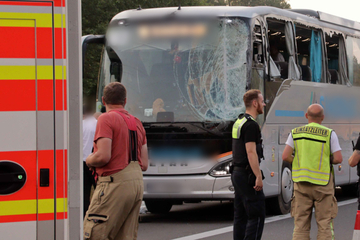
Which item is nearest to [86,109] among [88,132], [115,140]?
[88,132]

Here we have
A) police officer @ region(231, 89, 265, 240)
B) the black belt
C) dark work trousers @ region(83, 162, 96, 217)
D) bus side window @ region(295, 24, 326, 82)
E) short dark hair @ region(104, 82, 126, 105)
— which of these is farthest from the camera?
bus side window @ region(295, 24, 326, 82)

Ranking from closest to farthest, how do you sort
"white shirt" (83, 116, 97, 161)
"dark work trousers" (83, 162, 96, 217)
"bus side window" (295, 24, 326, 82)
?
"white shirt" (83, 116, 97, 161) < "dark work trousers" (83, 162, 96, 217) < "bus side window" (295, 24, 326, 82)

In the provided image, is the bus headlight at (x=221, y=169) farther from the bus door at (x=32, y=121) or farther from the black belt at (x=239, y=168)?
the bus door at (x=32, y=121)

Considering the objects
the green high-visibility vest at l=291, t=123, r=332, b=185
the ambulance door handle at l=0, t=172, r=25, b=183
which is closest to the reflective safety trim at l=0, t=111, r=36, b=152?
the ambulance door handle at l=0, t=172, r=25, b=183

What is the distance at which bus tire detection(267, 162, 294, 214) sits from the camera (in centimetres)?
1030

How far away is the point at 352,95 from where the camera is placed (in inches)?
517

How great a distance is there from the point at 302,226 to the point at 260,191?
26.3 inches

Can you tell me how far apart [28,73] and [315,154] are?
3.88m

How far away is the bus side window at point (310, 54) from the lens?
11.4m

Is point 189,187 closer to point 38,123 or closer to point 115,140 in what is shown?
point 115,140

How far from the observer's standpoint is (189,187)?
363 inches

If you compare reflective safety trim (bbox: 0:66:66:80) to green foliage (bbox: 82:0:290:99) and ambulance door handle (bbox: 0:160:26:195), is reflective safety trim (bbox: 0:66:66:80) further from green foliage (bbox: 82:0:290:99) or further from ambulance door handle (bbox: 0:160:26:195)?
green foliage (bbox: 82:0:290:99)

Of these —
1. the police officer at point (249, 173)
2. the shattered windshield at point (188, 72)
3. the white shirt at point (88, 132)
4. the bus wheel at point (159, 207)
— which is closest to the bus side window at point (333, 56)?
the shattered windshield at point (188, 72)

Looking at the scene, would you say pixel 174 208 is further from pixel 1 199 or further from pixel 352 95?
pixel 1 199
